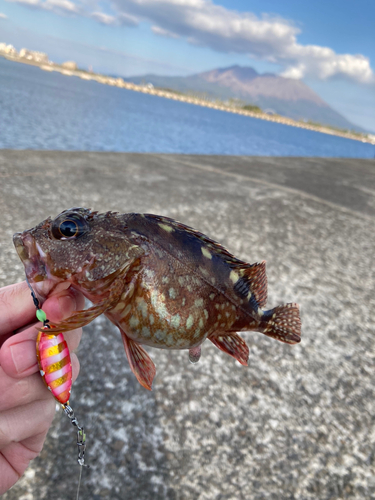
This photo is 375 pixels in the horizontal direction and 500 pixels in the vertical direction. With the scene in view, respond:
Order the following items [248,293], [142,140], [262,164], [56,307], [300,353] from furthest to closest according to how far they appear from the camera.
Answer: [142,140] → [262,164] → [300,353] → [248,293] → [56,307]

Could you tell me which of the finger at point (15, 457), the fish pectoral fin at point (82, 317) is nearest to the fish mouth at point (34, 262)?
the fish pectoral fin at point (82, 317)

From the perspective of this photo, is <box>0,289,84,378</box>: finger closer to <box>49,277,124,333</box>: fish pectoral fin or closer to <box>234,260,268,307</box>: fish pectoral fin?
<box>49,277,124,333</box>: fish pectoral fin

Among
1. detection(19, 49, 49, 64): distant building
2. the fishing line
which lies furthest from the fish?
detection(19, 49, 49, 64): distant building

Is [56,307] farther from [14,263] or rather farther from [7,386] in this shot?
[14,263]

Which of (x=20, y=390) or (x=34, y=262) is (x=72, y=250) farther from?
(x=20, y=390)

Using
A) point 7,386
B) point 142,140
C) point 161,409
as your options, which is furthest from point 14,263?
point 142,140
